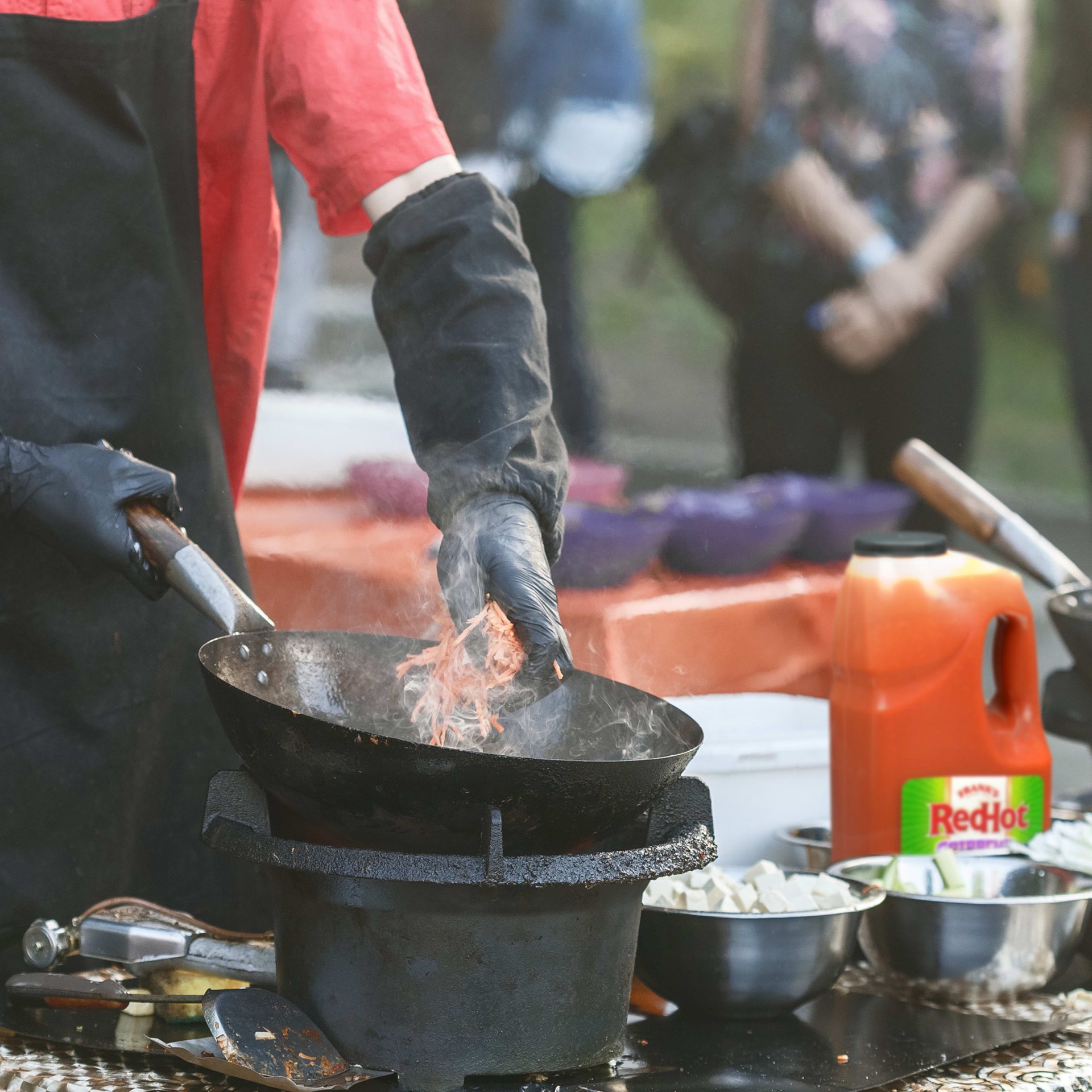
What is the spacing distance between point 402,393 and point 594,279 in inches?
104

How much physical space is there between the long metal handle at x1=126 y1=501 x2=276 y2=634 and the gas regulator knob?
34cm

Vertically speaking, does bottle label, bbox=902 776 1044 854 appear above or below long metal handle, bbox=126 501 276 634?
below

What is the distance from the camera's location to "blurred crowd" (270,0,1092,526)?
3.87m

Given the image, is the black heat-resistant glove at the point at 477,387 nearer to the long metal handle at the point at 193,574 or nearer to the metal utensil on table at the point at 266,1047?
the long metal handle at the point at 193,574

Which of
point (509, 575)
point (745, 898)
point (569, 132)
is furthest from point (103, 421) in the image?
A: point (569, 132)

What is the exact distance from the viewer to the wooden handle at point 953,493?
184 centimetres

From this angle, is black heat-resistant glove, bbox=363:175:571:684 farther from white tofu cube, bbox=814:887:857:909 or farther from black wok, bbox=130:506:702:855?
white tofu cube, bbox=814:887:857:909

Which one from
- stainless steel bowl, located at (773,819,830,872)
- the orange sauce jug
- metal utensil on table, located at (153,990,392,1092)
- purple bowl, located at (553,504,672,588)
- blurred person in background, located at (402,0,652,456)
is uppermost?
blurred person in background, located at (402,0,652,456)

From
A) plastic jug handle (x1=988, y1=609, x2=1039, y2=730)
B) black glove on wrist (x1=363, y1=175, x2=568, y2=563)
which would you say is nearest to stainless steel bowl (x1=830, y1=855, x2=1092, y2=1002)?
plastic jug handle (x1=988, y1=609, x2=1039, y2=730)

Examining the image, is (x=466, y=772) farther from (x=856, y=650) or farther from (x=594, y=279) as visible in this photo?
(x=594, y=279)

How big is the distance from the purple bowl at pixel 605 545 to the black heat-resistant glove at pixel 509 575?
1116mm

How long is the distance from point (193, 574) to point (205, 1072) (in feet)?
1.49

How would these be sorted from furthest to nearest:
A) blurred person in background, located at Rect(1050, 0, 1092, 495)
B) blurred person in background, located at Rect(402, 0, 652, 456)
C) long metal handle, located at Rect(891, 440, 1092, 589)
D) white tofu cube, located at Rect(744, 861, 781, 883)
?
blurred person in background, located at Rect(1050, 0, 1092, 495) → blurred person in background, located at Rect(402, 0, 652, 456) → long metal handle, located at Rect(891, 440, 1092, 589) → white tofu cube, located at Rect(744, 861, 781, 883)

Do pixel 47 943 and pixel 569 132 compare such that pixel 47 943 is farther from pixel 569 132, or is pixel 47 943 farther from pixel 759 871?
pixel 569 132
